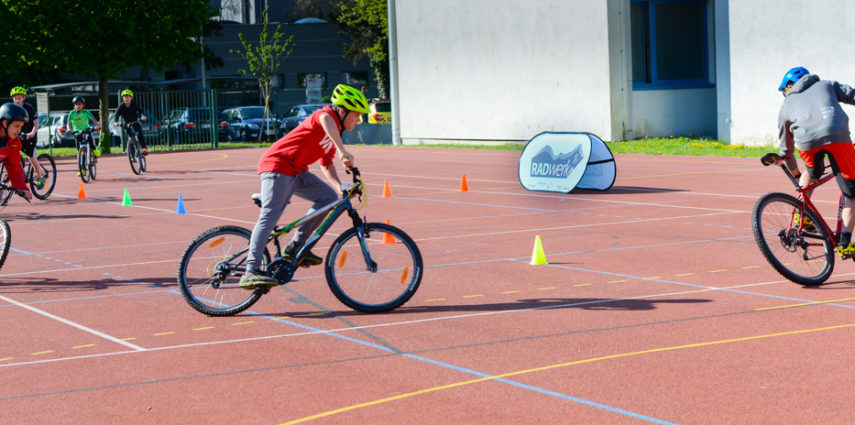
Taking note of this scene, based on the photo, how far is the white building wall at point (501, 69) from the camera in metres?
31.2

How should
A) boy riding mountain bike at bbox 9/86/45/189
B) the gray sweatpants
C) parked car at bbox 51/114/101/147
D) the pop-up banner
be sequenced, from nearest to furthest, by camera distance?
the gray sweatpants → the pop-up banner → boy riding mountain bike at bbox 9/86/45/189 → parked car at bbox 51/114/101/147

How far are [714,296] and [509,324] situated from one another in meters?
1.79

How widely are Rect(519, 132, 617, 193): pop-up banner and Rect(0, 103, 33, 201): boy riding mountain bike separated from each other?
28.4 ft

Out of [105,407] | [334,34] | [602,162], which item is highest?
[334,34]

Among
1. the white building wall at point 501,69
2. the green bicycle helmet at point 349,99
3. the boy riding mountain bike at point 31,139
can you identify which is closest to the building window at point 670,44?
the white building wall at point 501,69

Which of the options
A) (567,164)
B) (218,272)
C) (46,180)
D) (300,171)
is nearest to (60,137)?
(46,180)

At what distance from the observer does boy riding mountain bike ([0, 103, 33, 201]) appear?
11.1m

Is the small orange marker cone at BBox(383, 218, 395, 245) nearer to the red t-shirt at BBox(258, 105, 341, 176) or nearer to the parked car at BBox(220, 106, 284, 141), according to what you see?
the red t-shirt at BBox(258, 105, 341, 176)

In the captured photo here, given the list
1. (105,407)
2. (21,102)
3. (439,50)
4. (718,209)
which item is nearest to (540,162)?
(718,209)

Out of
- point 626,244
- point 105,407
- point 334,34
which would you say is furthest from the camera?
point 334,34

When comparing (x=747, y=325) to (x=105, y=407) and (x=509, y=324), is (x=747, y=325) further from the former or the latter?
(x=105, y=407)

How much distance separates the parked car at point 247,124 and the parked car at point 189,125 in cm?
313

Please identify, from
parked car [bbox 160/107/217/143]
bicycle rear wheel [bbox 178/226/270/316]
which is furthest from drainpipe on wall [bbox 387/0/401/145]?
bicycle rear wheel [bbox 178/226/270/316]

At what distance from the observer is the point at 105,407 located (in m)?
5.82
